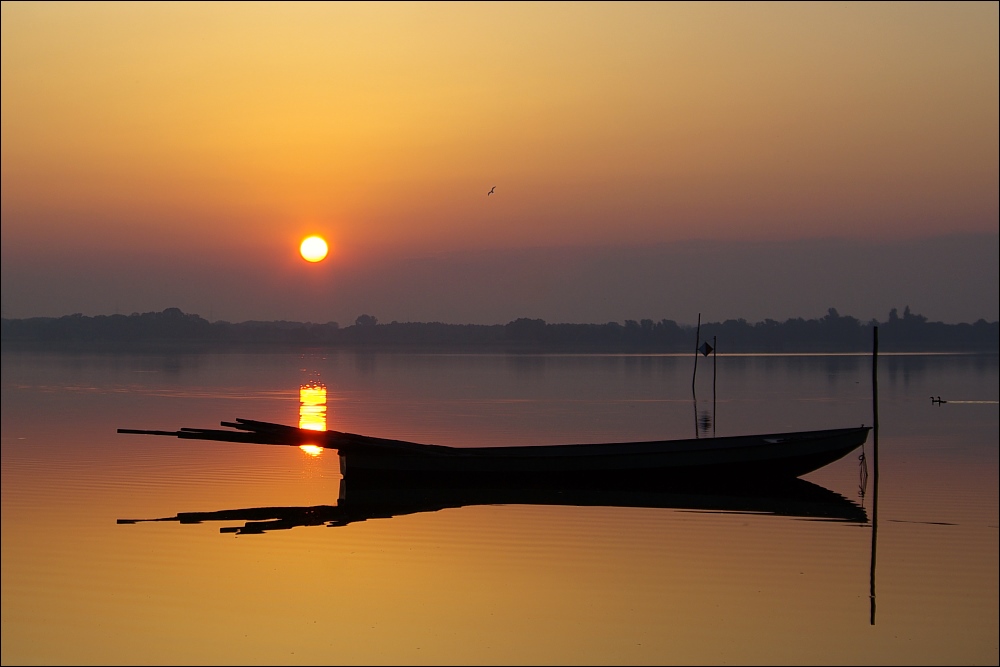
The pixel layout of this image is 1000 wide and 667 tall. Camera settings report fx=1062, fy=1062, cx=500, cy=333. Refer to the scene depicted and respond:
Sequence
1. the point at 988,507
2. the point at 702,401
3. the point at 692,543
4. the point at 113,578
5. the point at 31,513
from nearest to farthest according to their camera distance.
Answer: the point at 113,578, the point at 692,543, the point at 31,513, the point at 988,507, the point at 702,401

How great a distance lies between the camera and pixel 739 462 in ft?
76.9

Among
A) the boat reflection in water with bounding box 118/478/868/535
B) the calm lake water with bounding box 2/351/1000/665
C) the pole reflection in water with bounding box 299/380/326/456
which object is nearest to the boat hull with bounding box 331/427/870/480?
the boat reflection in water with bounding box 118/478/868/535

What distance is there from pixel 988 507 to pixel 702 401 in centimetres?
3406

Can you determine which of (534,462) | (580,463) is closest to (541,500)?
(534,462)

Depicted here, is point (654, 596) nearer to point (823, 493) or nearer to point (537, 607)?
point (537, 607)

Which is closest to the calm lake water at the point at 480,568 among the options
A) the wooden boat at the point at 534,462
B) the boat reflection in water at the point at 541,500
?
the boat reflection in water at the point at 541,500

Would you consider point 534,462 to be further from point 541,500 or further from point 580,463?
point 541,500

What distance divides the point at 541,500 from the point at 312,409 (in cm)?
2813

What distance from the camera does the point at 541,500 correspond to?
2162 centimetres

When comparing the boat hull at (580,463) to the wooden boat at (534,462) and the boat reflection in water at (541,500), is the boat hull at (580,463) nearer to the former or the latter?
the wooden boat at (534,462)

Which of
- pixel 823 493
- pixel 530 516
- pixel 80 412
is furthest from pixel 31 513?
pixel 80 412

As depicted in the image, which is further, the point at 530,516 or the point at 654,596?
the point at 530,516

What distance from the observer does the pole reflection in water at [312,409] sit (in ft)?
102

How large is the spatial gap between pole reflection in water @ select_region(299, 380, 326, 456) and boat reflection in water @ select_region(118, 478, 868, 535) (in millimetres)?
5273
